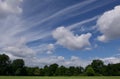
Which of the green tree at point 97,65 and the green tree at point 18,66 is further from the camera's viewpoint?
the green tree at point 97,65

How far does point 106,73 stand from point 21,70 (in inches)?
2013

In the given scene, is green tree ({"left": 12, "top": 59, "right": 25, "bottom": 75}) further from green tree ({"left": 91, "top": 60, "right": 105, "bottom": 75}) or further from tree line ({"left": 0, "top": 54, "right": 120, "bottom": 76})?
green tree ({"left": 91, "top": 60, "right": 105, "bottom": 75})

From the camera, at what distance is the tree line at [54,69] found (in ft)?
431

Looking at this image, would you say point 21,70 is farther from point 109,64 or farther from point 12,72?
point 109,64

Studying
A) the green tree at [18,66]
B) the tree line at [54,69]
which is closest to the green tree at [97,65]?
the tree line at [54,69]

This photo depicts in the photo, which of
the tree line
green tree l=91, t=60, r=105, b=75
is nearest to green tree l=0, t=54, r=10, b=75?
the tree line

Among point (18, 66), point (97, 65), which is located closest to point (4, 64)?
point (18, 66)

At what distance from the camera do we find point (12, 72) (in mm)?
135375

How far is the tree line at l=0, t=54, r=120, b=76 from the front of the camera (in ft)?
431

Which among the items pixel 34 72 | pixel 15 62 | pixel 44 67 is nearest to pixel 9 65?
pixel 15 62

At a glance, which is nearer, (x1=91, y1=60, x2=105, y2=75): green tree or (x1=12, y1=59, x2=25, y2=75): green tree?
(x1=12, y1=59, x2=25, y2=75): green tree

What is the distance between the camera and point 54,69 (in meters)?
154

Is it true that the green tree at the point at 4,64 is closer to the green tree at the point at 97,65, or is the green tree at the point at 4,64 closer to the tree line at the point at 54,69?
the tree line at the point at 54,69

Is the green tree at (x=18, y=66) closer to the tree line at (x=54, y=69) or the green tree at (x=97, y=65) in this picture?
the tree line at (x=54, y=69)
